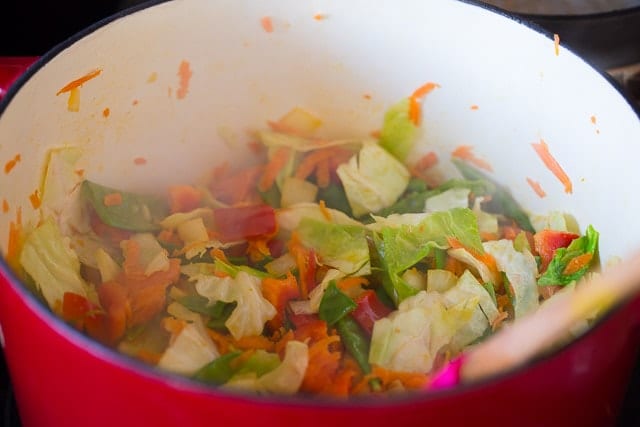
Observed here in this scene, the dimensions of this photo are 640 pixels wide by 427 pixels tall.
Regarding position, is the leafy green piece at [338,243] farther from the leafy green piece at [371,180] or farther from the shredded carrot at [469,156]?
the shredded carrot at [469,156]

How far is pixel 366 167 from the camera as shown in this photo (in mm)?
986

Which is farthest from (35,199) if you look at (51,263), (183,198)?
(183,198)

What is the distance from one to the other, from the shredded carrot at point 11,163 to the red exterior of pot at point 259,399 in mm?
166

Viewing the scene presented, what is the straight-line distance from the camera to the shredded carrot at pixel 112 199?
0.90 metres

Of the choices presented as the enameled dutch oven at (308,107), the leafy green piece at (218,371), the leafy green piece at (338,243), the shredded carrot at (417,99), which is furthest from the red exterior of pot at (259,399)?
the shredded carrot at (417,99)

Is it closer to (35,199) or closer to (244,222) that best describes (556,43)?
(244,222)

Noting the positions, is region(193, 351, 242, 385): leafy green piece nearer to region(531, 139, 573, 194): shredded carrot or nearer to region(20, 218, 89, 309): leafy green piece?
region(20, 218, 89, 309): leafy green piece

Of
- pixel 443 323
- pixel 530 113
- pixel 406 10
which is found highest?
pixel 406 10

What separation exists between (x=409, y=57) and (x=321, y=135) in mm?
159

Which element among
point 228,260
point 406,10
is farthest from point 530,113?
point 228,260

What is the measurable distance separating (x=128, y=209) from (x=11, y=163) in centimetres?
20

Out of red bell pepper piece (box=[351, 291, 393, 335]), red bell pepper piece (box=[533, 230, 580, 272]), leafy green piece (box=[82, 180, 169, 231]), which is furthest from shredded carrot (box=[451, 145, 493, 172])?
leafy green piece (box=[82, 180, 169, 231])

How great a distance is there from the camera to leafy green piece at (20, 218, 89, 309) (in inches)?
29.9

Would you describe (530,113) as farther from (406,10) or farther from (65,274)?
(65,274)
